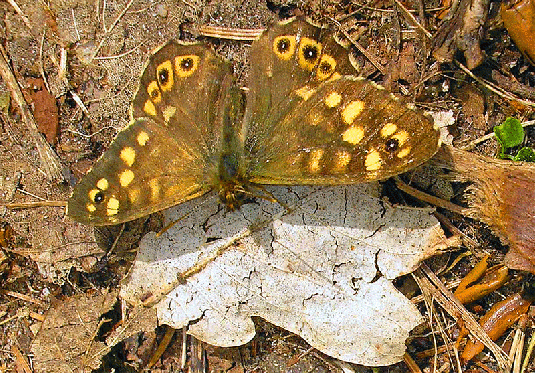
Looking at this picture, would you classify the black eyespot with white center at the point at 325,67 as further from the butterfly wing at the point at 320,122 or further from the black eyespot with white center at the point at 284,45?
the black eyespot with white center at the point at 284,45

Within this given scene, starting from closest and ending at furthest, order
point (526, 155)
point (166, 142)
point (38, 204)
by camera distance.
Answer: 1. point (166, 142)
2. point (526, 155)
3. point (38, 204)

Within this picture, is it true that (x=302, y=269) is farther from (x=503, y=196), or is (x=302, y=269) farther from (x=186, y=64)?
(x=186, y=64)

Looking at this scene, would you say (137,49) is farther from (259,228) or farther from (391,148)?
(391,148)

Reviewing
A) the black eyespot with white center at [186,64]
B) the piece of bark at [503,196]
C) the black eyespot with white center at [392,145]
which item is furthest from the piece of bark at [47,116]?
the piece of bark at [503,196]

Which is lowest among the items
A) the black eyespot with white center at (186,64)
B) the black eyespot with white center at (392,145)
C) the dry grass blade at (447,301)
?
the dry grass blade at (447,301)

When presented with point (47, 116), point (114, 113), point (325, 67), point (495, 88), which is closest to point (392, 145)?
point (325, 67)

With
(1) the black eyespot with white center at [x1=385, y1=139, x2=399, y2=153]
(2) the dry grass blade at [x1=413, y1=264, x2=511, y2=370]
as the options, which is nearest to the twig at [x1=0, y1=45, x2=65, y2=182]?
(1) the black eyespot with white center at [x1=385, y1=139, x2=399, y2=153]

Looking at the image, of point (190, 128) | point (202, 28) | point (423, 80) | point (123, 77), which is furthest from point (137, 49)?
point (423, 80)
